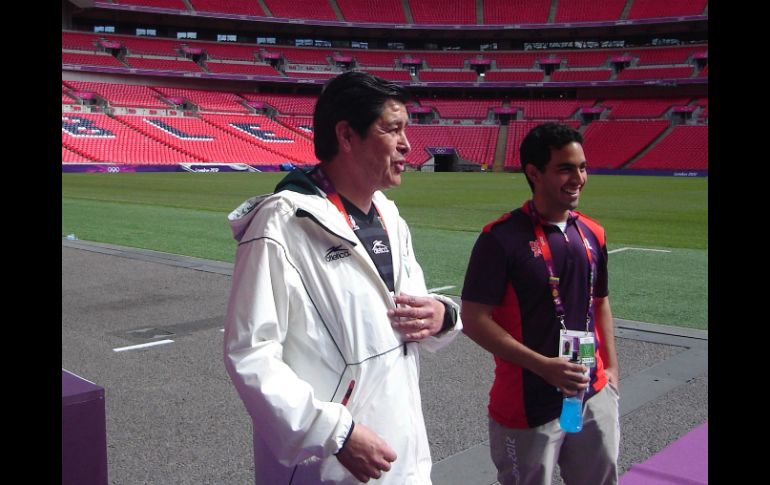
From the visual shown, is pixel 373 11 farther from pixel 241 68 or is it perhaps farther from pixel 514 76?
pixel 514 76

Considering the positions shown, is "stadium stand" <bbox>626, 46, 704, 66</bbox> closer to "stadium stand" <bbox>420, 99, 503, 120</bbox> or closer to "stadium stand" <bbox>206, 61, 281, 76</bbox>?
"stadium stand" <bbox>420, 99, 503, 120</bbox>

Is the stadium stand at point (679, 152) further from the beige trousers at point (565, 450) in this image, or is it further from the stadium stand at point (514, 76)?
the beige trousers at point (565, 450)

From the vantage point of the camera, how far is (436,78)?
6638 centimetres

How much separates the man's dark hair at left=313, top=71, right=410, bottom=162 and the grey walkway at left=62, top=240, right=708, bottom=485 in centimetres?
221

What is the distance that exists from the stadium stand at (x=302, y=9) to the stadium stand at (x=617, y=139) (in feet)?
90.8

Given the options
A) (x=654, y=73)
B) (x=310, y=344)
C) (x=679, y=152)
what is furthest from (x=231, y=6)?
(x=310, y=344)

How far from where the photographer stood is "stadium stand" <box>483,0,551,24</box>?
66125 mm

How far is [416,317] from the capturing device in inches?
85.0

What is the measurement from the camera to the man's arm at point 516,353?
2721 mm

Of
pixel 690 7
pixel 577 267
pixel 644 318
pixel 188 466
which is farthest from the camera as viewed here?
pixel 690 7
